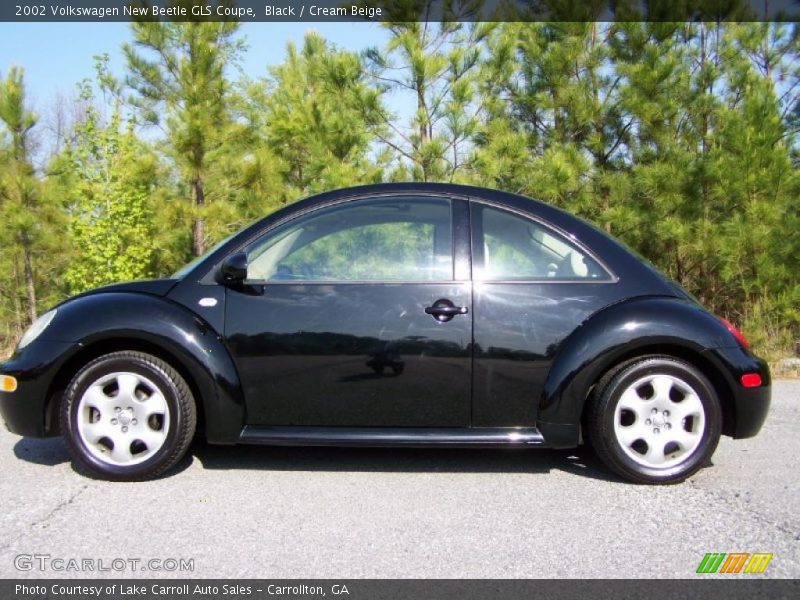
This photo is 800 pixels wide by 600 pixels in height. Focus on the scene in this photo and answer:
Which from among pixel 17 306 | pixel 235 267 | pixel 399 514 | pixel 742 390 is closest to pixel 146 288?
pixel 235 267

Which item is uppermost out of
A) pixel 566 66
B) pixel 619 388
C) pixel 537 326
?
pixel 566 66

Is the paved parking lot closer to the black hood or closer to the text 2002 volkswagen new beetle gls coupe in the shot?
the text 2002 volkswagen new beetle gls coupe

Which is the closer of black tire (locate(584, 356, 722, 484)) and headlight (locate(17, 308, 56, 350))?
black tire (locate(584, 356, 722, 484))

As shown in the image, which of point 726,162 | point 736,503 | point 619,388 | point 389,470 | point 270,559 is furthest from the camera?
point 726,162

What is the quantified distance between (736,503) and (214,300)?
9.33ft

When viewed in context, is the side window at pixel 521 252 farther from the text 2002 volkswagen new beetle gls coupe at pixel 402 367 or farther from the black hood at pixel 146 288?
the black hood at pixel 146 288

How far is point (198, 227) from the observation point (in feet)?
37.7

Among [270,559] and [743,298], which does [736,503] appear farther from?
[743,298]

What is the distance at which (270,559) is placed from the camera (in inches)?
114

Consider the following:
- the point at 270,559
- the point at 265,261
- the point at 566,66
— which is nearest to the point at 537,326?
the point at 265,261

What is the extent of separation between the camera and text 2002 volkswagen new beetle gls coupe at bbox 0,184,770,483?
3836mm

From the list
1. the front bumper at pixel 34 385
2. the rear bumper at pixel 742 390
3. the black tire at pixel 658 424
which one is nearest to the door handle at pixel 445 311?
the black tire at pixel 658 424

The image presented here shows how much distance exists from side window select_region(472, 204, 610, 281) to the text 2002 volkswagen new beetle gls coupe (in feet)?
Result: 0.06

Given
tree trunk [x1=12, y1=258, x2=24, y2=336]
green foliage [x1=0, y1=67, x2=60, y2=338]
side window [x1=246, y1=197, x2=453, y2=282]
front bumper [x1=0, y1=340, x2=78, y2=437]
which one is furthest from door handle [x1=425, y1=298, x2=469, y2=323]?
tree trunk [x1=12, y1=258, x2=24, y2=336]
